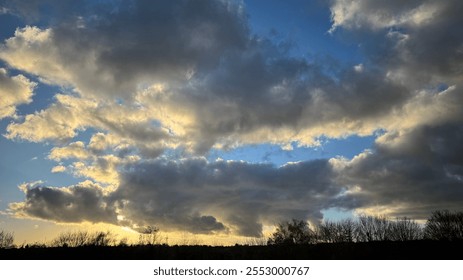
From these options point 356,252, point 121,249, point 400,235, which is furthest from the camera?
point 400,235

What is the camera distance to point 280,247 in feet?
73.3

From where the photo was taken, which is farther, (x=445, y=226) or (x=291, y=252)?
(x=445, y=226)

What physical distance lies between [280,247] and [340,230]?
247 ft

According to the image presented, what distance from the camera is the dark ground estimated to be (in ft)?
60.9

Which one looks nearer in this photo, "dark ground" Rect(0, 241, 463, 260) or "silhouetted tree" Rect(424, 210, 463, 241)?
"dark ground" Rect(0, 241, 463, 260)

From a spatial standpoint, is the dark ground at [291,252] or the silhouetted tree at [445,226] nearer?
the dark ground at [291,252]

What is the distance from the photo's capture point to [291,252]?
20.0m

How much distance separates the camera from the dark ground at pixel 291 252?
1856cm

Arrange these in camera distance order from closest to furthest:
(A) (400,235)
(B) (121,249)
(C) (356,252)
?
1. (C) (356,252)
2. (B) (121,249)
3. (A) (400,235)
